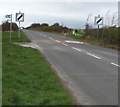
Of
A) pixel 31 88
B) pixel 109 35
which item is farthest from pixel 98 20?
pixel 31 88

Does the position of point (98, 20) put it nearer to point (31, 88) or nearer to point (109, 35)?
point (109, 35)

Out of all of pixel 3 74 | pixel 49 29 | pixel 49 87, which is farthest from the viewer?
pixel 49 29

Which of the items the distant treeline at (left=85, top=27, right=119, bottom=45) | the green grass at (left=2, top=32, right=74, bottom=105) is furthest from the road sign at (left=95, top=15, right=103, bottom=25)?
the green grass at (left=2, top=32, right=74, bottom=105)

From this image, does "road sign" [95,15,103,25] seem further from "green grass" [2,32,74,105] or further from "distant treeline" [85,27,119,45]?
"green grass" [2,32,74,105]

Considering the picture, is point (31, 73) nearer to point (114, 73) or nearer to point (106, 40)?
point (114, 73)

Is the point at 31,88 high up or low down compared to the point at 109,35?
down

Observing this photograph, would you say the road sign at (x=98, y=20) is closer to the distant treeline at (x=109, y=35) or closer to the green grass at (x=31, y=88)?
the distant treeline at (x=109, y=35)

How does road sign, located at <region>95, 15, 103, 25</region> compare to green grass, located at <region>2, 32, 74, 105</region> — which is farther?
road sign, located at <region>95, 15, 103, 25</region>

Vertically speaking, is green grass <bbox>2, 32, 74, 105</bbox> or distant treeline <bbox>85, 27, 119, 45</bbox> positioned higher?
distant treeline <bbox>85, 27, 119, 45</bbox>

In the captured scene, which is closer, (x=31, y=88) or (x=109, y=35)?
(x=31, y=88)

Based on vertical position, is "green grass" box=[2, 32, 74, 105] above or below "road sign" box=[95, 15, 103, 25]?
below

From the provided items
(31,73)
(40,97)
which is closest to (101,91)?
(40,97)

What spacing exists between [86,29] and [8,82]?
3647cm

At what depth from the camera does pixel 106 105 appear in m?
7.95
